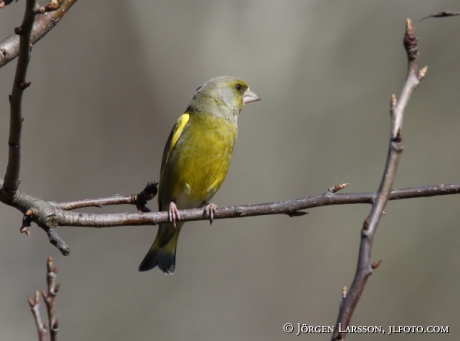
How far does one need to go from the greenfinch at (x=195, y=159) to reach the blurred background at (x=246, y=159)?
323 centimetres

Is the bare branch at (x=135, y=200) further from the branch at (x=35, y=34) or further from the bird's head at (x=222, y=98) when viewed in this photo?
the bird's head at (x=222, y=98)

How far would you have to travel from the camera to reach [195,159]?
5332mm

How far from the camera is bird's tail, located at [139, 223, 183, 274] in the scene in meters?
5.86

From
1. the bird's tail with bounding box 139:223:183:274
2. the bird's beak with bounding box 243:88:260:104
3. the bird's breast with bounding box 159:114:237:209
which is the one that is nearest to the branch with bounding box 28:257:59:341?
the bird's breast with bounding box 159:114:237:209

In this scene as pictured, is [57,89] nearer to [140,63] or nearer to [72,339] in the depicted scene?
[140,63]

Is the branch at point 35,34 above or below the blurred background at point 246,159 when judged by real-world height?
below

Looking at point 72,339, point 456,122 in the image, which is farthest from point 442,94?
point 72,339

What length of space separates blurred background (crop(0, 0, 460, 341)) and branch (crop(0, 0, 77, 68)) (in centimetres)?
533

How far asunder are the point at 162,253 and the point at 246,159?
676 centimetres

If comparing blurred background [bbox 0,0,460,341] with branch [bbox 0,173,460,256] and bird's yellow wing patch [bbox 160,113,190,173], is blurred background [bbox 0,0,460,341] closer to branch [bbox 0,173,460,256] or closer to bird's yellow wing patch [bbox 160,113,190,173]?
bird's yellow wing patch [bbox 160,113,190,173]

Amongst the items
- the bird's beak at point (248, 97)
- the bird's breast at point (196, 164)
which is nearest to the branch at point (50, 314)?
the bird's breast at point (196, 164)

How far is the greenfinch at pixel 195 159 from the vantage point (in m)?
5.34

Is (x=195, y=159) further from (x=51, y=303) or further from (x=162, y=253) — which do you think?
(x=51, y=303)

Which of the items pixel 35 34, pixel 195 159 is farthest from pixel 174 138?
pixel 35 34
